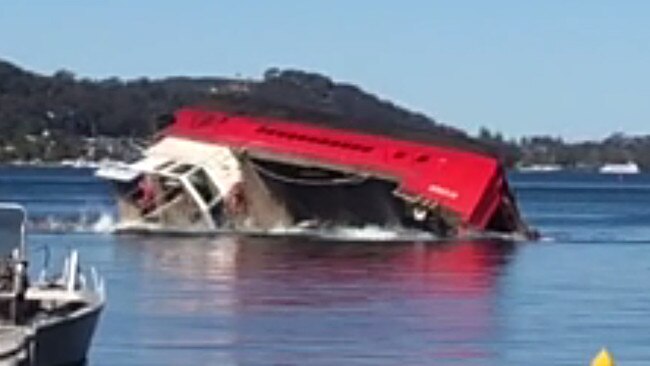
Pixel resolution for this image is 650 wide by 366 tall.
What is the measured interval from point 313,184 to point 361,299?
25300mm

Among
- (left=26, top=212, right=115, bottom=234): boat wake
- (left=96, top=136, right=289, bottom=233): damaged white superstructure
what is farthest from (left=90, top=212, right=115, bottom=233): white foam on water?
(left=96, top=136, right=289, bottom=233): damaged white superstructure

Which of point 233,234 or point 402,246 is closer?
point 402,246

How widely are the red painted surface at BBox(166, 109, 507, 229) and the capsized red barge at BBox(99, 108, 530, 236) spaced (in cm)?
3

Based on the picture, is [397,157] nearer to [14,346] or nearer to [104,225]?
[104,225]

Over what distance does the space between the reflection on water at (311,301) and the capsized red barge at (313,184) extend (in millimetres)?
2071

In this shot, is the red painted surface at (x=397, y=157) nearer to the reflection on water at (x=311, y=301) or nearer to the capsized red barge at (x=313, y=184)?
the capsized red barge at (x=313, y=184)

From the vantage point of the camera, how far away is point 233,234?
71.2 meters

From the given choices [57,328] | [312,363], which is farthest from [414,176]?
[57,328]

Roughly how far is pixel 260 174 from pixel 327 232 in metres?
2.65

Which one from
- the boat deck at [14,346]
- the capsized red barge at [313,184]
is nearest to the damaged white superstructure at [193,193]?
the capsized red barge at [313,184]

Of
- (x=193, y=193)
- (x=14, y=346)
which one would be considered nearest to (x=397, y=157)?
(x=193, y=193)

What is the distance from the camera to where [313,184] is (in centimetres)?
7138

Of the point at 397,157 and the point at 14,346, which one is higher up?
the point at 397,157

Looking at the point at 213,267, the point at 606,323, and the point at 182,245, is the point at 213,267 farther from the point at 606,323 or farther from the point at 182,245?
the point at 606,323
